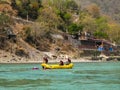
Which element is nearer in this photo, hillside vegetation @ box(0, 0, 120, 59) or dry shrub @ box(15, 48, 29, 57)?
dry shrub @ box(15, 48, 29, 57)

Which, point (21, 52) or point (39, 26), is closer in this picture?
point (21, 52)

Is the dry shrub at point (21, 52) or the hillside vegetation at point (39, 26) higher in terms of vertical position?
the hillside vegetation at point (39, 26)

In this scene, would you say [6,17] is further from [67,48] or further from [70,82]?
[70,82]

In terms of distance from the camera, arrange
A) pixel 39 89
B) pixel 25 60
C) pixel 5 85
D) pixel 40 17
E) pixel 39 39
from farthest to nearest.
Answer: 1. pixel 40 17
2. pixel 39 39
3. pixel 25 60
4. pixel 5 85
5. pixel 39 89

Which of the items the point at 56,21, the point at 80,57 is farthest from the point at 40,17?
the point at 80,57

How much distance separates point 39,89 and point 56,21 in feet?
306

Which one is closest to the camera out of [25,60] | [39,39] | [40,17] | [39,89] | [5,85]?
[39,89]

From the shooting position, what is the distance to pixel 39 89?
42031 mm

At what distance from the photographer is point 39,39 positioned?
122 meters

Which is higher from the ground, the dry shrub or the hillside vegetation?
the hillside vegetation

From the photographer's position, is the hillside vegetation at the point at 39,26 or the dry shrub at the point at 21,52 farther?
the hillside vegetation at the point at 39,26

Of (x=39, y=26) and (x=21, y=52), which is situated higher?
(x=39, y=26)

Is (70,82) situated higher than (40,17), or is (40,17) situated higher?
(40,17)

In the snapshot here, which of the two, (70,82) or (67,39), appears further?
(67,39)
